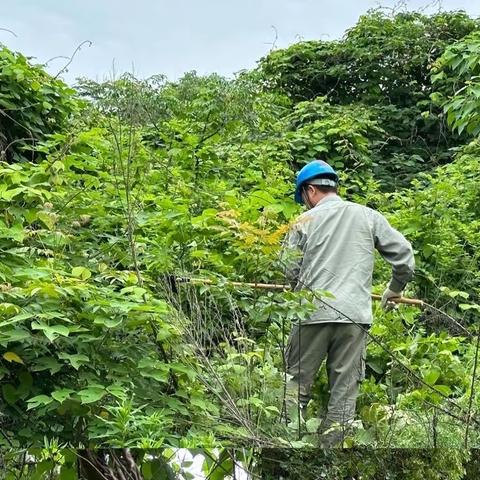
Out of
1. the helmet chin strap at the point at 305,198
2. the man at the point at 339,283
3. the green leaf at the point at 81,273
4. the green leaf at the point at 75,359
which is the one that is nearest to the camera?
the green leaf at the point at 75,359

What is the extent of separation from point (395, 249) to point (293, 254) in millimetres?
1054

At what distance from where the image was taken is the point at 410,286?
6629mm

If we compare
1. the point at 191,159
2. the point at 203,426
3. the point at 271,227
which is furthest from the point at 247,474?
the point at 191,159

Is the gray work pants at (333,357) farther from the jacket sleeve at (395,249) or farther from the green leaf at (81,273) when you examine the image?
the green leaf at (81,273)

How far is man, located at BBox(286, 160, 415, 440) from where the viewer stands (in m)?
4.12

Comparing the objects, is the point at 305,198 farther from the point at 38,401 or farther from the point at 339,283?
the point at 38,401

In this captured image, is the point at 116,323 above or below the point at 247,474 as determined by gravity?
above

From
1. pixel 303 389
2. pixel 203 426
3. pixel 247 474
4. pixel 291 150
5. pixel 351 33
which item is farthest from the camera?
pixel 351 33

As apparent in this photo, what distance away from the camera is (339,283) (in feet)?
13.8

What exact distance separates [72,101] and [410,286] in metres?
3.75

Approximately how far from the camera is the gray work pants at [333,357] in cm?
414

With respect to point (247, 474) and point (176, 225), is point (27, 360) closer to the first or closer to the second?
point (247, 474)

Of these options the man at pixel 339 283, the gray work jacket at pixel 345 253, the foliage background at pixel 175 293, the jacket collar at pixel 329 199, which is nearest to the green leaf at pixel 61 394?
the foliage background at pixel 175 293

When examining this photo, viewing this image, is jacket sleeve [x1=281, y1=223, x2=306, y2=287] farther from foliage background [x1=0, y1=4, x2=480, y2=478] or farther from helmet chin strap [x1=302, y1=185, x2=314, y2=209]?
helmet chin strap [x1=302, y1=185, x2=314, y2=209]
